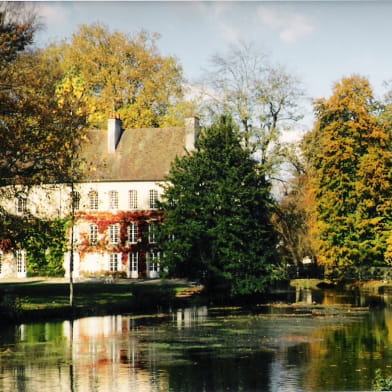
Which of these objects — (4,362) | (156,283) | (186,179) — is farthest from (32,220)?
(156,283)

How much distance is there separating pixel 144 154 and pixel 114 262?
9.30 metres

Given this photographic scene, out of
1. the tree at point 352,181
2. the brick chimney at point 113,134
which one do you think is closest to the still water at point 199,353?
the tree at point 352,181

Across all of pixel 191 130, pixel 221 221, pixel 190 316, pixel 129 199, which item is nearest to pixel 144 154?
pixel 129 199

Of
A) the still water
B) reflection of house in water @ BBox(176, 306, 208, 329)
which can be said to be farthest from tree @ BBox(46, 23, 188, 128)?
the still water

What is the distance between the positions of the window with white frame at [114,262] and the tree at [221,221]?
1674 cm

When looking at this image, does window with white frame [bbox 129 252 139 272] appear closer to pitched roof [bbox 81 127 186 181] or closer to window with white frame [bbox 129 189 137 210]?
window with white frame [bbox 129 189 137 210]

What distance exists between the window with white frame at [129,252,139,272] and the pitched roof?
6264 millimetres

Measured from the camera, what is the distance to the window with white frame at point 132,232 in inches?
2638

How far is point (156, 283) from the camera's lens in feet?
192

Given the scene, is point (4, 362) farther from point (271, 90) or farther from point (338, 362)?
point (271, 90)

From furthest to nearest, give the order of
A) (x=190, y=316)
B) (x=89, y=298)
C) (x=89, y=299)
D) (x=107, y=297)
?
(x=107, y=297) → (x=89, y=298) → (x=89, y=299) → (x=190, y=316)

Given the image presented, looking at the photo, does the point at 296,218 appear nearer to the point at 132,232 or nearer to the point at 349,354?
the point at 132,232

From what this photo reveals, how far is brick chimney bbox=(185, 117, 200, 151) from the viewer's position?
6525cm

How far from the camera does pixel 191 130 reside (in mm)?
65500
